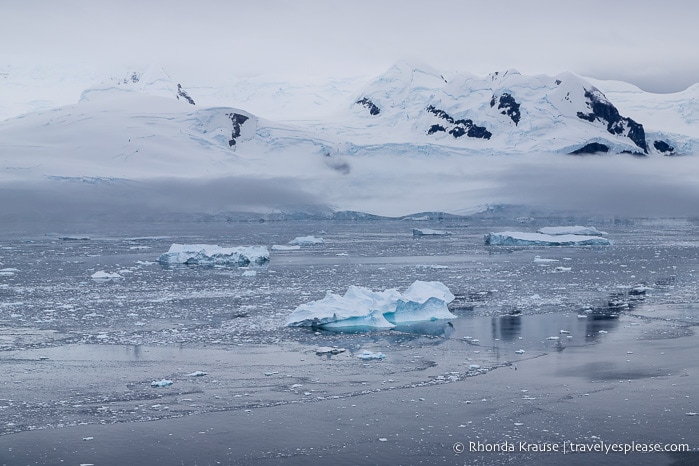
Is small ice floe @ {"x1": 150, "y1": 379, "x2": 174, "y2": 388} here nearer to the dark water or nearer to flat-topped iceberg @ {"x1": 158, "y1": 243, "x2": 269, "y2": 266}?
the dark water

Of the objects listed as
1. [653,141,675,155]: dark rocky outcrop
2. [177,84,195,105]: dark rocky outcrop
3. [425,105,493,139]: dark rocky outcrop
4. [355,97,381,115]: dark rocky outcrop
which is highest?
[177,84,195,105]: dark rocky outcrop

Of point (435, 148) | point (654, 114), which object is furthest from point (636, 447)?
point (654, 114)

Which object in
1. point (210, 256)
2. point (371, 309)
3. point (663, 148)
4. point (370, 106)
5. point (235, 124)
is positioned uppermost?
point (370, 106)

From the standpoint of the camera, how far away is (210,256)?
102 ft

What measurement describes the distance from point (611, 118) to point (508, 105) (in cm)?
2362

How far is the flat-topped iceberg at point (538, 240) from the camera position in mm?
42656

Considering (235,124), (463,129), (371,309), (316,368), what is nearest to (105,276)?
(371,309)

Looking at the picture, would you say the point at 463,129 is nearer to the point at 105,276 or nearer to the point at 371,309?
the point at 105,276

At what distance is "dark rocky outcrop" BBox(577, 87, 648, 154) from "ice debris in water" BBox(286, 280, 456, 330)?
114726 mm

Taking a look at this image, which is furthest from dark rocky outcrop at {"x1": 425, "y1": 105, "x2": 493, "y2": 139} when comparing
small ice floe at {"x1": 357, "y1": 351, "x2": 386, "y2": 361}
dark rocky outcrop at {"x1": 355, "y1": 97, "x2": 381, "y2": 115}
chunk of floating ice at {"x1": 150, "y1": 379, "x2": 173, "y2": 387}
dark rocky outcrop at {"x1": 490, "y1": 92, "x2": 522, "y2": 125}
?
chunk of floating ice at {"x1": 150, "y1": 379, "x2": 173, "y2": 387}

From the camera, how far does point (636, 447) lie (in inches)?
340

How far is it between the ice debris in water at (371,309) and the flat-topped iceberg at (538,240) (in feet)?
84.1

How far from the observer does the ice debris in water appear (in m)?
16.0

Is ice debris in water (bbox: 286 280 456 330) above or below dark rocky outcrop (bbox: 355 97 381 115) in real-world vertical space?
below
